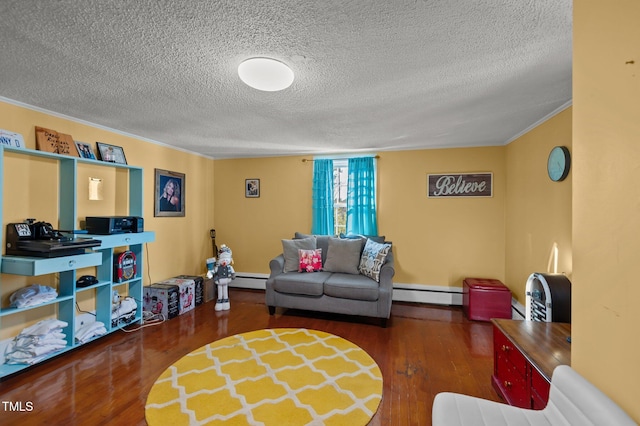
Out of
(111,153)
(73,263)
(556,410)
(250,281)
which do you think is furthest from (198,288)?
(556,410)

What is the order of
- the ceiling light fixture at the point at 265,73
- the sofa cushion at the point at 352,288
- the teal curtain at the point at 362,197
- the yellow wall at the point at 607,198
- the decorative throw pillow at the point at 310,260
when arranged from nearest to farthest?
1. the yellow wall at the point at 607,198
2. the ceiling light fixture at the point at 265,73
3. the sofa cushion at the point at 352,288
4. the decorative throw pillow at the point at 310,260
5. the teal curtain at the point at 362,197

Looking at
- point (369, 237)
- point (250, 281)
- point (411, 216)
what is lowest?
point (250, 281)

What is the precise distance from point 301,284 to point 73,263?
2.20 metres

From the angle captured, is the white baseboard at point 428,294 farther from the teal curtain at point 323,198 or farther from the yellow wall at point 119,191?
the yellow wall at point 119,191

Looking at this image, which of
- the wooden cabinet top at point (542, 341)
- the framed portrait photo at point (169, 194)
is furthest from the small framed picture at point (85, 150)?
the wooden cabinet top at point (542, 341)

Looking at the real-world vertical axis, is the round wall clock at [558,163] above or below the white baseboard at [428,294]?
above

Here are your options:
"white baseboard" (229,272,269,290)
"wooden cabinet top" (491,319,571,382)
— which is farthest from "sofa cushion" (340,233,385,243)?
"wooden cabinet top" (491,319,571,382)

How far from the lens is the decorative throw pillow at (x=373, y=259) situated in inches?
133

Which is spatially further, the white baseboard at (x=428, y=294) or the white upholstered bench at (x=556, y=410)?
the white baseboard at (x=428, y=294)

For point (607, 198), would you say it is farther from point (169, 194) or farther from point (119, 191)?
point (169, 194)

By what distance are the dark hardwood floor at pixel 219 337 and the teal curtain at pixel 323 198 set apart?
1372 millimetres

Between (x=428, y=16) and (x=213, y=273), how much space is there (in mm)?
3770

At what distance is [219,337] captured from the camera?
2930 millimetres

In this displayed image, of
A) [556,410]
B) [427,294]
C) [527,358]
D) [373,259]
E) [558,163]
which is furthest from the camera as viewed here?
[427,294]
